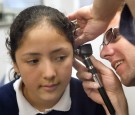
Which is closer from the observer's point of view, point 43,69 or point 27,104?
point 43,69

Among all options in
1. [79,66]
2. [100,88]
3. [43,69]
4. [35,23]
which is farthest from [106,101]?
[35,23]

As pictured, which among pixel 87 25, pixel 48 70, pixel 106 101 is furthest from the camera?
pixel 87 25

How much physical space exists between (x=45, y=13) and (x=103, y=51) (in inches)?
12.0

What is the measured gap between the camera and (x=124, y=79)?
1.09 m

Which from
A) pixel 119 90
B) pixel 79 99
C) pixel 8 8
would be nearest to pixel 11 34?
pixel 79 99

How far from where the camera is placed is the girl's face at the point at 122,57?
1076mm

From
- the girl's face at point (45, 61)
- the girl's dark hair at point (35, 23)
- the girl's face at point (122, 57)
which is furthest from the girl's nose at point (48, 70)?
the girl's face at point (122, 57)

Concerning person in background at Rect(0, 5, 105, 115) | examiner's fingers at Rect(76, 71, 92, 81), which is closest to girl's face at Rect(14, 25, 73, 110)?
person in background at Rect(0, 5, 105, 115)

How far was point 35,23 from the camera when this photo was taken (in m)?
1.04

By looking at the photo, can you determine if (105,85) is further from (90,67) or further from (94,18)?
(94,18)

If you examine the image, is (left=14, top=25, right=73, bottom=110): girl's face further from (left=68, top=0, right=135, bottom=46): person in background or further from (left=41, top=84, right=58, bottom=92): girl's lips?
(left=68, top=0, right=135, bottom=46): person in background

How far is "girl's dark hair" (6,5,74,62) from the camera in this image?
1055 millimetres

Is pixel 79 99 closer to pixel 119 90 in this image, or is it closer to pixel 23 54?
pixel 119 90

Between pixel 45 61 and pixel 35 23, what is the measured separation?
0.17 m
